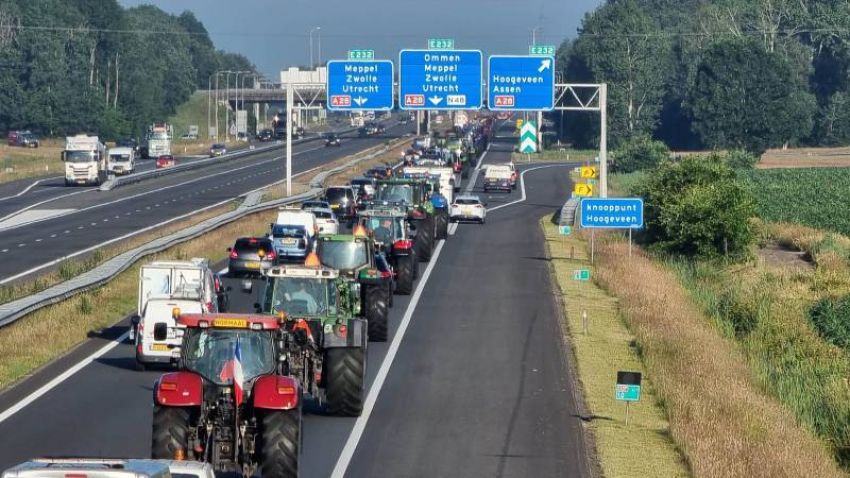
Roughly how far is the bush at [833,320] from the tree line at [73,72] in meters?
115

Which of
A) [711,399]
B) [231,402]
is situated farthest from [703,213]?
[231,402]

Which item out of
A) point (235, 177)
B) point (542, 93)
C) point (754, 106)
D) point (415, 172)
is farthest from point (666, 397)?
point (754, 106)

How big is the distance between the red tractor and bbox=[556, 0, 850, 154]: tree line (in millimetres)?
105760

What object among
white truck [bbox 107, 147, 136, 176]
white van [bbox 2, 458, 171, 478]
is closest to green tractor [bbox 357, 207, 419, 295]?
white van [bbox 2, 458, 171, 478]

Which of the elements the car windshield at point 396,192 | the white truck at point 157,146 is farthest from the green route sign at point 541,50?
the white truck at point 157,146

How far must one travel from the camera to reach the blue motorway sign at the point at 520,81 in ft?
205

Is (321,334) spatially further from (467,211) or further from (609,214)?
(467,211)

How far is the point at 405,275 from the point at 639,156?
72960mm

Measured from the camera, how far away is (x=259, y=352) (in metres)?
17.2

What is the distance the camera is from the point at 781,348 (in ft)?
122

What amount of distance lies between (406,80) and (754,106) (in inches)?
2926

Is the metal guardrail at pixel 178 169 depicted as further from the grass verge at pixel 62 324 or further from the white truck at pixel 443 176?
the grass verge at pixel 62 324

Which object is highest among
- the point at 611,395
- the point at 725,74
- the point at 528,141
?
the point at 725,74

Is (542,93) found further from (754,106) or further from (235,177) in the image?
(754,106)
